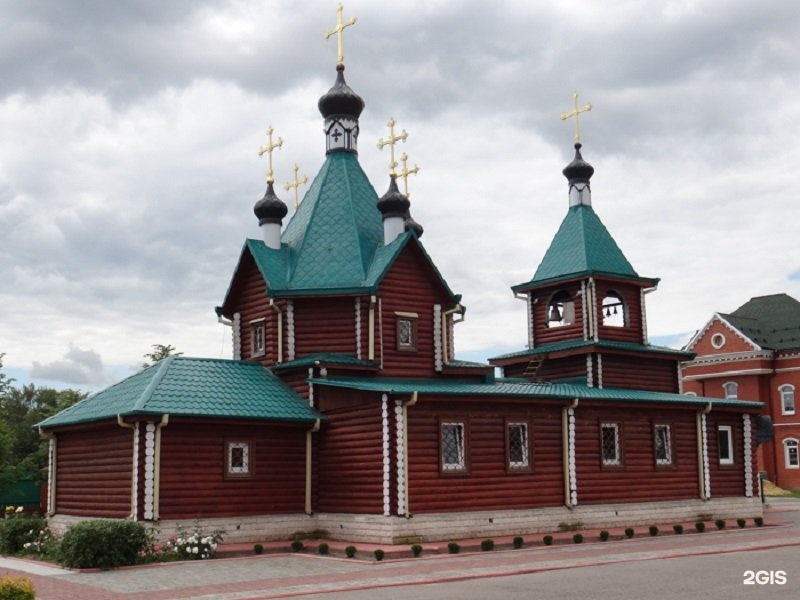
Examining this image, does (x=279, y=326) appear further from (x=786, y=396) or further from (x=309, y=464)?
(x=786, y=396)

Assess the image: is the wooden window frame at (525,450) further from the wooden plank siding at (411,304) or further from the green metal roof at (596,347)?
the green metal roof at (596,347)

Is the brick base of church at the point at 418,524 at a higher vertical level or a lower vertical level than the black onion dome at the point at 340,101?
lower

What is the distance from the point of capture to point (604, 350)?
90.7 feet

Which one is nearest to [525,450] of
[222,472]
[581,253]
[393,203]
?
[222,472]

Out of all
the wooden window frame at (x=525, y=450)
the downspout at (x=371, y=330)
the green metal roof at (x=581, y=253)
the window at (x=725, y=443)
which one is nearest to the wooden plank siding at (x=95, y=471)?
the downspout at (x=371, y=330)

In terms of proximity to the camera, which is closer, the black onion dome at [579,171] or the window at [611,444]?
the window at [611,444]

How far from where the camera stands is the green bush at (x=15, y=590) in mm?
10422

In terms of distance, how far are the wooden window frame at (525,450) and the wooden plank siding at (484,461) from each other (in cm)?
6

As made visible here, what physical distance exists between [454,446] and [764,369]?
32.1 m

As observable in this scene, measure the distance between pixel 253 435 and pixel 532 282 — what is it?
39.5 ft

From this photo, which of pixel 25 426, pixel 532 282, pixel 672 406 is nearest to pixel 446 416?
pixel 672 406

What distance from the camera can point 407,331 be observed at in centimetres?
2436

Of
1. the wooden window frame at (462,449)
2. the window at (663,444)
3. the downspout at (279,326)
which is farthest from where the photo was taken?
the window at (663,444)

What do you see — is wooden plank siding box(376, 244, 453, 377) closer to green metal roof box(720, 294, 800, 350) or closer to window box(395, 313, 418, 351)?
window box(395, 313, 418, 351)
